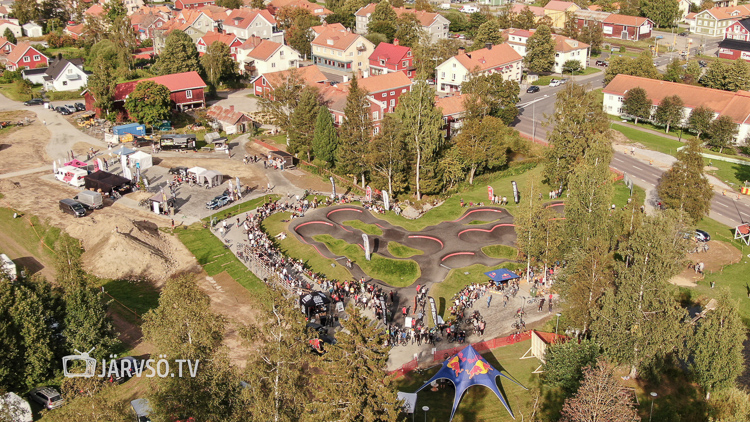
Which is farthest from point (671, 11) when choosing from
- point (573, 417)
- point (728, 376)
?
point (573, 417)

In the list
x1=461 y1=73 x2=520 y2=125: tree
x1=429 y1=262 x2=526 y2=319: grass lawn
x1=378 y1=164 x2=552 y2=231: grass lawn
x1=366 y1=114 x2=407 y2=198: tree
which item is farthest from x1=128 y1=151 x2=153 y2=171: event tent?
x1=429 y1=262 x2=526 y2=319: grass lawn

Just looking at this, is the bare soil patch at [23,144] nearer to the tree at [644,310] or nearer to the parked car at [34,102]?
the parked car at [34,102]

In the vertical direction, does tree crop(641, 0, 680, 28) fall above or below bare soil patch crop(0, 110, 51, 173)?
above

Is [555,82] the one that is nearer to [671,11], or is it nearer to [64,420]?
[671,11]

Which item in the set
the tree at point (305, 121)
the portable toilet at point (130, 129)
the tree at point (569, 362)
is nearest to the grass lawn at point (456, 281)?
the tree at point (569, 362)

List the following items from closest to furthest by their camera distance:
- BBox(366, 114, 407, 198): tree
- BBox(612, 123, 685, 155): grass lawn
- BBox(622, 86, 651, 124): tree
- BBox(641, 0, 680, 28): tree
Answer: BBox(366, 114, 407, 198): tree
BBox(612, 123, 685, 155): grass lawn
BBox(622, 86, 651, 124): tree
BBox(641, 0, 680, 28): tree

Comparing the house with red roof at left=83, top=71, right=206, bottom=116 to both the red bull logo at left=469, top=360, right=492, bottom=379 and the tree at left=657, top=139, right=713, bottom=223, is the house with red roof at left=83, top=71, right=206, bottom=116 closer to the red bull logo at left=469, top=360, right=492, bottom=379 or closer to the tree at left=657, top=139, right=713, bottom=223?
the tree at left=657, top=139, right=713, bottom=223
